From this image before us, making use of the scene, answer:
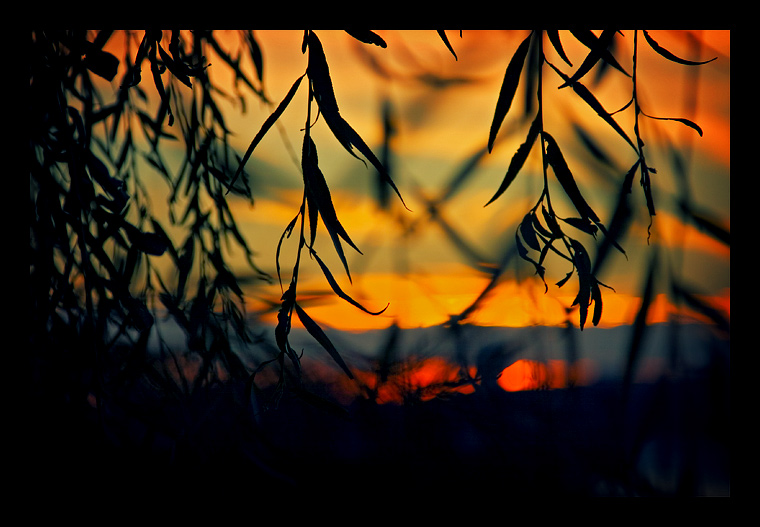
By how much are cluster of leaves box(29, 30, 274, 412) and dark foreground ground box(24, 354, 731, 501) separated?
9cm

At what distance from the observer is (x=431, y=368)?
0.83 meters

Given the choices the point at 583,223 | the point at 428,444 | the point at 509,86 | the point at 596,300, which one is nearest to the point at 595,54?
the point at 509,86

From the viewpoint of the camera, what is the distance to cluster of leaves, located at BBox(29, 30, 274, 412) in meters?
0.79

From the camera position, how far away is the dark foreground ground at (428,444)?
814 mm

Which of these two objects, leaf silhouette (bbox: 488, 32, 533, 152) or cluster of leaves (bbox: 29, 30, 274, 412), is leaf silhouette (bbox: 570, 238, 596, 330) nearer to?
leaf silhouette (bbox: 488, 32, 533, 152)

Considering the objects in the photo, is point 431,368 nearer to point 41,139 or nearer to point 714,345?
point 714,345

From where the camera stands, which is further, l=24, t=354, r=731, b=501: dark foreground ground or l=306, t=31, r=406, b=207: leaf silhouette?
l=24, t=354, r=731, b=501: dark foreground ground

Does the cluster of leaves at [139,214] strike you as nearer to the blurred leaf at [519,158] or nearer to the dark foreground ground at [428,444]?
Answer: the dark foreground ground at [428,444]

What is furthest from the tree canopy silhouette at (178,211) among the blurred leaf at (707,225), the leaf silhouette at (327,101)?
the leaf silhouette at (327,101)

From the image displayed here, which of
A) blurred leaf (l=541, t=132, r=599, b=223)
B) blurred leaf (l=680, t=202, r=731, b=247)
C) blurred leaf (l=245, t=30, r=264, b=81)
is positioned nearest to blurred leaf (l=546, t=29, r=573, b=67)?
blurred leaf (l=541, t=132, r=599, b=223)

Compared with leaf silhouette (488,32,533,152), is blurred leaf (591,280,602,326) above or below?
below

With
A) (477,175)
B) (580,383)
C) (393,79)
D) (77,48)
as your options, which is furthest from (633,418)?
(77,48)

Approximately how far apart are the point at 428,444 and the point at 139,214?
1.94 feet

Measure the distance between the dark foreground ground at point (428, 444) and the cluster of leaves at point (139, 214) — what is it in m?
0.09
